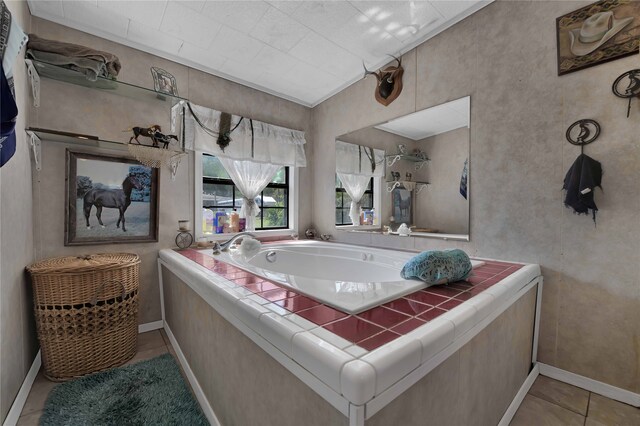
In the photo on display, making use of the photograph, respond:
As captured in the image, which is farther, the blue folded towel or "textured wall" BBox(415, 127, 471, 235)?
"textured wall" BBox(415, 127, 471, 235)

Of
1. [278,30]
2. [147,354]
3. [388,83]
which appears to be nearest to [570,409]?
[388,83]

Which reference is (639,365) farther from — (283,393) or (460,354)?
(283,393)

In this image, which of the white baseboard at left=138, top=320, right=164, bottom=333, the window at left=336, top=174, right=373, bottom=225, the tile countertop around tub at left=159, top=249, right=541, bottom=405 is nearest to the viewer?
the tile countertop around tub at left=159, top=249, right=541, bottom=405

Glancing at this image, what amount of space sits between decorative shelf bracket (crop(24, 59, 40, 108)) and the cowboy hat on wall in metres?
3.05

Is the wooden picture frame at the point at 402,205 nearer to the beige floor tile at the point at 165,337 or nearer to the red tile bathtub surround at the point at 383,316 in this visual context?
the red tile bathtub surround at the point at 383,316

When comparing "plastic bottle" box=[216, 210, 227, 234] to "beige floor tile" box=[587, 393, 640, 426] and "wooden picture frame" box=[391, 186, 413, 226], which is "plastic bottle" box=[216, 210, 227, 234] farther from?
"beige floor tile" box=[587, 393, 640, 426]

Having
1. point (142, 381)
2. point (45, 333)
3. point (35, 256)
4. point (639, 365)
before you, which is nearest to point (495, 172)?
point (639, 365)

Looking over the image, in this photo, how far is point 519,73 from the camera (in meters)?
1.57

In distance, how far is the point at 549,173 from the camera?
1.49m

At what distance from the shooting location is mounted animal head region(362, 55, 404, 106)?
7.09 ft

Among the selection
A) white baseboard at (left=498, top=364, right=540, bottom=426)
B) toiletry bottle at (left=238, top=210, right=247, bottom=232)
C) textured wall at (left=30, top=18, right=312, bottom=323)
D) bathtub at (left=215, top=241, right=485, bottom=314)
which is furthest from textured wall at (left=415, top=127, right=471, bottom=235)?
textured wall at (left=30, top=18, right=312, bottom=323)

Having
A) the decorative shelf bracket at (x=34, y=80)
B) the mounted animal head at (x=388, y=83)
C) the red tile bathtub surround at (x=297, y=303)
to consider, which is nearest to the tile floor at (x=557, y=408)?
the red tile bathtub surround at (x=297, y=303)

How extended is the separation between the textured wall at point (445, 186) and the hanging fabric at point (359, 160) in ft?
1.47

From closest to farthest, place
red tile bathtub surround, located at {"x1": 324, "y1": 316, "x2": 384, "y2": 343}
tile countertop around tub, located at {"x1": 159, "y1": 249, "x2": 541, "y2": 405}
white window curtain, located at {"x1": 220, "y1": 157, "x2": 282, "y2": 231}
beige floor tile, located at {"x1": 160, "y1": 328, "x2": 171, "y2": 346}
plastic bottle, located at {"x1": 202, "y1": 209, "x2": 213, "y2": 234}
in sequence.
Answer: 1. tile countertop around tub, located at {"x1": 159, "y1": 249, "x2": 541, "y2": 405}
2. red tile bathtub surround, located at {"x1": 324, "y1": 316, "x2": 384, "y2": 343}
3. beige floor tile, located at {"x1": 160, "y1": 328, "x2": 171, "y2": 346}
4. plastic bottle, located at {"x1": 202, "y1": 209, "x2": 213, "y2": 234}
5. white window curtain, located at {"x1": 220, "y1": 157, "x2": 282, "y2": 231}
